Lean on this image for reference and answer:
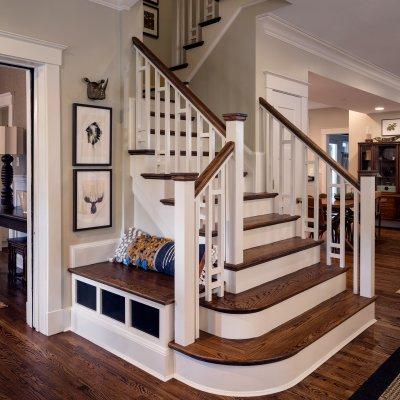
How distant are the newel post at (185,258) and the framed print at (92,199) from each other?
1.20 m

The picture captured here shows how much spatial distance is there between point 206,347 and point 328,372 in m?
0.82

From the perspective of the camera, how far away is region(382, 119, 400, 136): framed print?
29.5 ft

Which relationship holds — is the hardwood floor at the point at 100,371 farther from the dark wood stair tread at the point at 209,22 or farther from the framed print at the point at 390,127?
the framed print at the point at 390,127

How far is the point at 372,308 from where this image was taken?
138 inches

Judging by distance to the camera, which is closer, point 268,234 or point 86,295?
point 86,295

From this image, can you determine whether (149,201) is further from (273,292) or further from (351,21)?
(351,21)

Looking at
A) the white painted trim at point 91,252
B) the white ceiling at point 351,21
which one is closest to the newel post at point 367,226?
the white ceiling at point 351,21

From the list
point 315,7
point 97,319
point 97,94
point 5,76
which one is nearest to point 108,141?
point 97,94

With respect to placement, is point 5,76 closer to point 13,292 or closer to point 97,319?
point 13,292

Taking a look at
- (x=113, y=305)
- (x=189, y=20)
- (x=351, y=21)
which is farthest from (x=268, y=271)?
(x=189, y=20)

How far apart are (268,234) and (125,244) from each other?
1.22 meters

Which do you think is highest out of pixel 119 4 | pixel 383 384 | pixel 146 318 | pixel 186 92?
pixel 119 4

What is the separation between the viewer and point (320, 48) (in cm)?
493

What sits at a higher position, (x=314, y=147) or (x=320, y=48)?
(x=320, y=48)
